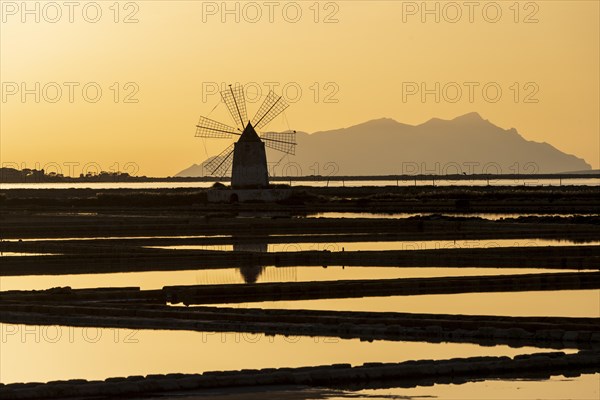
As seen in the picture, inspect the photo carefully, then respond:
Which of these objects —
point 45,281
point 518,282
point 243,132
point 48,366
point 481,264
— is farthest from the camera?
point 243,132

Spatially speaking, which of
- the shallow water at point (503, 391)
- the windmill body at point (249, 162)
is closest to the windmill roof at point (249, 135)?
the windmill body at point (249, 162)

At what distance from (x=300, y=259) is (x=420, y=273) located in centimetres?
347

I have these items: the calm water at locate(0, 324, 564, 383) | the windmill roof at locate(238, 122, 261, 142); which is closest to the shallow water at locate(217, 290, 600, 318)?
the calm water at locate(0, 324, 564, 383)

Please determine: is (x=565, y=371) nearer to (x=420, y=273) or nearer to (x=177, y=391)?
(x=177, y=391)

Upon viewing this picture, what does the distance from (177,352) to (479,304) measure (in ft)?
21.2

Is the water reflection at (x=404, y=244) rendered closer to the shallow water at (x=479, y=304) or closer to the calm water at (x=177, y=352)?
the shallow water at (x=479, y=304)

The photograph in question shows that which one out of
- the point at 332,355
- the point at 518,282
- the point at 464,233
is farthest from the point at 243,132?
the point at 332,355

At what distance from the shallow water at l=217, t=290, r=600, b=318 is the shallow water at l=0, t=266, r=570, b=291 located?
360cm

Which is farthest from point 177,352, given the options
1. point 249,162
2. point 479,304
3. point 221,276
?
point 249,162

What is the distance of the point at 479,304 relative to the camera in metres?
22.1

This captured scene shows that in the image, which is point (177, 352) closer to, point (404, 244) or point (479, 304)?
point (479, 304)

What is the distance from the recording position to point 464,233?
40.7 metres

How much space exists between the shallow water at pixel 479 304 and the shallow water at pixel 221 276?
3.60 m

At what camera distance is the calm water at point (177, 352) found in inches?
623
